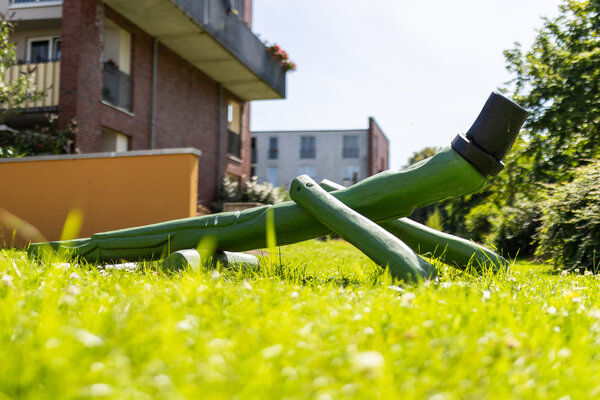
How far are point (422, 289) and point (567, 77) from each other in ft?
40.3

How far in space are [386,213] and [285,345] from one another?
205 centimetres

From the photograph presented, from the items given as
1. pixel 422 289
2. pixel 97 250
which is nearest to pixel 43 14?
pixel 97 250

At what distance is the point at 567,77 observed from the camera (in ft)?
40.5

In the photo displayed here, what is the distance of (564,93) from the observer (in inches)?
487

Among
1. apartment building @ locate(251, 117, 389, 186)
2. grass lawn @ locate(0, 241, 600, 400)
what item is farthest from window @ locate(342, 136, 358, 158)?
grass lawn @ locate(0, 241, 600, 400)

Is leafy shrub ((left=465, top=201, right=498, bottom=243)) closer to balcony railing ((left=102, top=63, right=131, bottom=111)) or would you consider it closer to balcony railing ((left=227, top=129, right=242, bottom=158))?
balcony railing ((left=227, top=129, right=242, bottom=158))

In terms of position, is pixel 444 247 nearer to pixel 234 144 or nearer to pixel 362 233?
pixel 362 233

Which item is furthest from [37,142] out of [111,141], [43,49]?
[43,49]

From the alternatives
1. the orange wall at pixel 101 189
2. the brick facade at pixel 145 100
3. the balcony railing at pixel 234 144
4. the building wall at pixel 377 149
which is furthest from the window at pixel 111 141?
the building wall at pixel 377 149

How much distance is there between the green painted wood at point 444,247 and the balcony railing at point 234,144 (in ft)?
46.9

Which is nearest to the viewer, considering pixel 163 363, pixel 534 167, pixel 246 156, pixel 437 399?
pixel 437 399

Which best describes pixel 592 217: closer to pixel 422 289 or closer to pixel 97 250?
pixel 422 289

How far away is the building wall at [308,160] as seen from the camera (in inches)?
1761

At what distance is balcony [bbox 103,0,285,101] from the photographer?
456 inches
